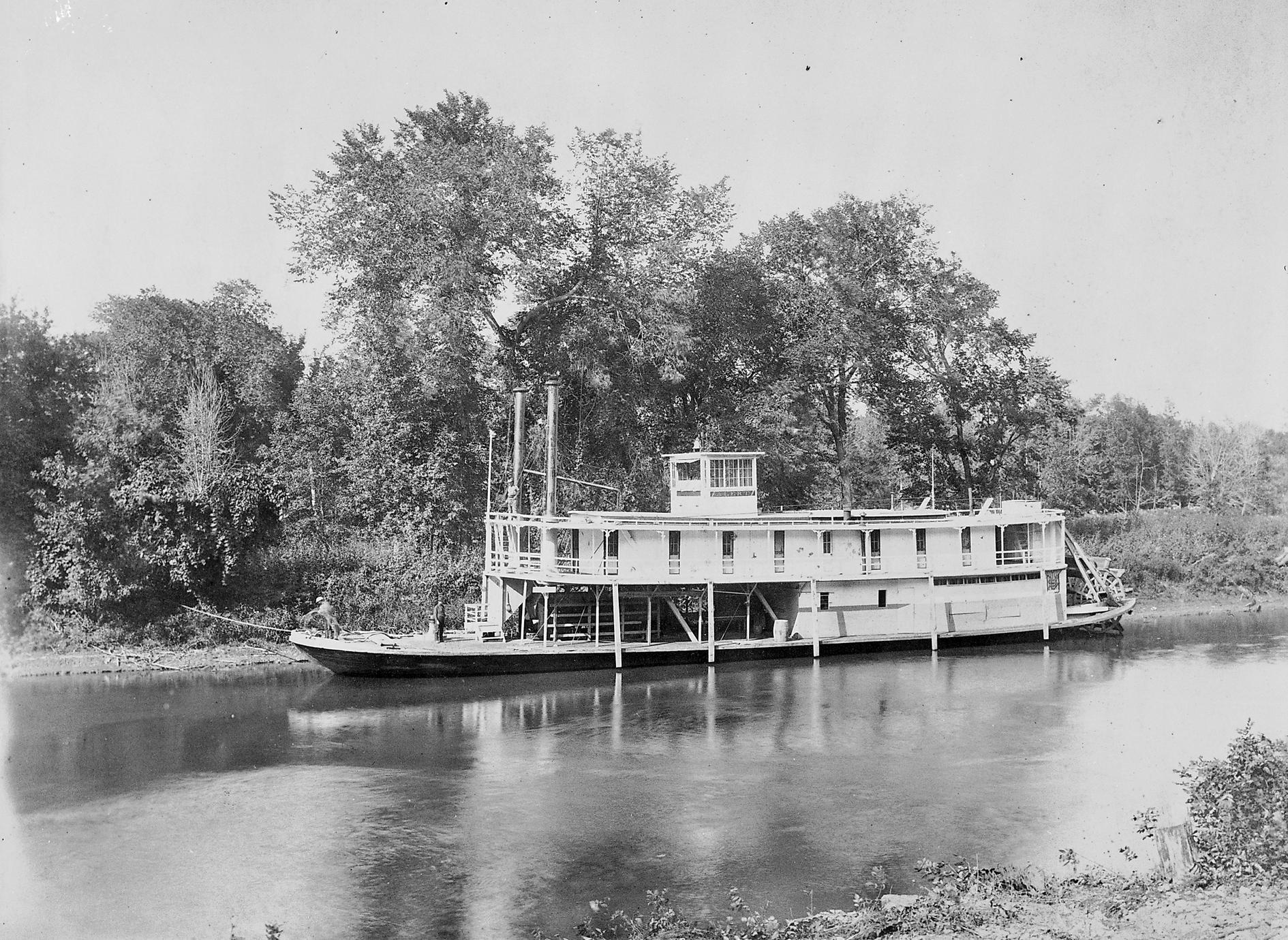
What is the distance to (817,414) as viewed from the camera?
181ft

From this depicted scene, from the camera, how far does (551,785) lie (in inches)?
912

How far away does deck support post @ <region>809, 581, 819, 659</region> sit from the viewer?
127 feet

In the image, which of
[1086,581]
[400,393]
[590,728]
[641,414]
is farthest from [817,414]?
[590,728]

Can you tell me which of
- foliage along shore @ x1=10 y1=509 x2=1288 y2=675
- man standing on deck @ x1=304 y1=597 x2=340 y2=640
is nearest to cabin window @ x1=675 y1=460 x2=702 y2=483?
foliage along shore @ x1=10 y1=509 x2=1288 y2=675

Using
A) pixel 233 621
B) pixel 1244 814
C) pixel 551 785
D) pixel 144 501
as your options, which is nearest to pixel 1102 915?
pixel 1244 814

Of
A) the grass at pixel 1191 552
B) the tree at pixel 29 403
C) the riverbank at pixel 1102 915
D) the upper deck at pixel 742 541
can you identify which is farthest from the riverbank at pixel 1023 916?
the grass at pixel 1191 552

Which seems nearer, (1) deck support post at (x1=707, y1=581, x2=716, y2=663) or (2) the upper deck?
(1) deck support post at (x1=707, y1=581, x2=716, y2=663)

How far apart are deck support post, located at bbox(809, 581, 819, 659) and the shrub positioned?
23.2 m

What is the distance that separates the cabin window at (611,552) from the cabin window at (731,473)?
4459 millimetres

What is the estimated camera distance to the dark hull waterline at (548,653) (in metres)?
34.0

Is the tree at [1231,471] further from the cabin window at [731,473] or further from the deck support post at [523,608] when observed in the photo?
the deck support post at [523,608]

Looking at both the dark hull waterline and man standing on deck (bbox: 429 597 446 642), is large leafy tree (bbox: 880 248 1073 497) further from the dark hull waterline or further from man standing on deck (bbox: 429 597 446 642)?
man standing on deck (bbox: 429 597 446 642)

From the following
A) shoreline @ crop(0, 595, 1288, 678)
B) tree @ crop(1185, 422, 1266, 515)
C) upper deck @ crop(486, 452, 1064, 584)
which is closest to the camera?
shoreline @ crop(0, 595, 1288, 678)

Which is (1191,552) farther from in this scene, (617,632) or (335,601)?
(335,601)
